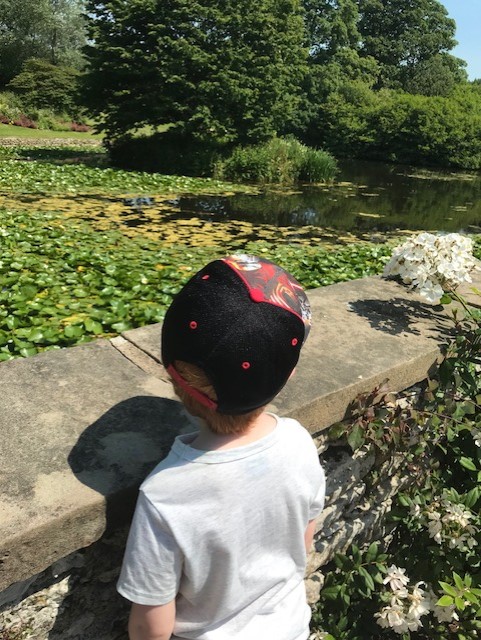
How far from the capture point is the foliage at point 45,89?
32.2 m

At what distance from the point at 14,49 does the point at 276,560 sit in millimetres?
44796

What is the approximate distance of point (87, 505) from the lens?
1.09 meters

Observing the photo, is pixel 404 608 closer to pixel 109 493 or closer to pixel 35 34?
pixel 109 493

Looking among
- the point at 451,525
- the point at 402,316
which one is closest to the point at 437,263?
the point at 402,316

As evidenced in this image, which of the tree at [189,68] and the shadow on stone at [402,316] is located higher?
the tree at [189,68]

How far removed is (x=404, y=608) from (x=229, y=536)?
1074 mm

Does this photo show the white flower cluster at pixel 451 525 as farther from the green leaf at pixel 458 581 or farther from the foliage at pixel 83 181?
the foliage at pixel 83 181

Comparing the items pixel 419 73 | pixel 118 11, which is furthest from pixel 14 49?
pixel 419 73

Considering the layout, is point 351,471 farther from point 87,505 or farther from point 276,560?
point 87,505

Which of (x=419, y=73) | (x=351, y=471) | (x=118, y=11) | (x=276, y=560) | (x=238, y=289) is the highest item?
(x=419, y=73)

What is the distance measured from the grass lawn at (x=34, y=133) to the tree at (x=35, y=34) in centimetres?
1292

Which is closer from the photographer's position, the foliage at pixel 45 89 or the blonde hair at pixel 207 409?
the blonde hair at pixel 207 409

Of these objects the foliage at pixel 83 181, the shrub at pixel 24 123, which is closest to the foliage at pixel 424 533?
the foliage at pixel 83 181

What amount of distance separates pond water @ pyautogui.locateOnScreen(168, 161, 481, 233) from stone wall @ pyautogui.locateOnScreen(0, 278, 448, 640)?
803 cm
